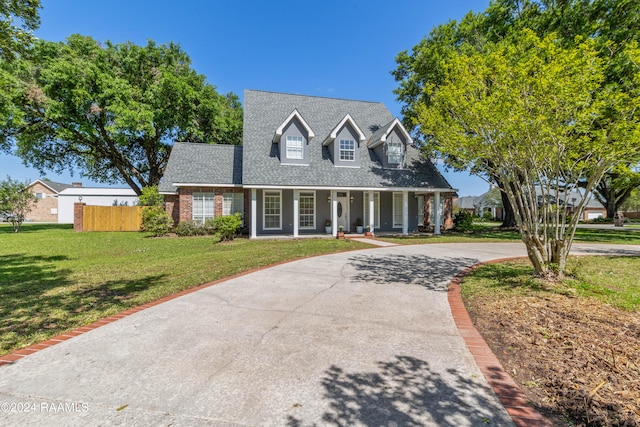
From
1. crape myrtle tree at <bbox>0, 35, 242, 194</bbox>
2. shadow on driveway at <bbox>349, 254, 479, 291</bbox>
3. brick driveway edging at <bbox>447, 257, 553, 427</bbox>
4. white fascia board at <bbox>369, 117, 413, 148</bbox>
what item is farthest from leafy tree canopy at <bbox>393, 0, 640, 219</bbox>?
crape myrtle tree at <bbox>0, 35, 242, 194</bbox>

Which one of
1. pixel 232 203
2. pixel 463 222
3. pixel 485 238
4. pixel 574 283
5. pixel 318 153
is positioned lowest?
pixel 574 283

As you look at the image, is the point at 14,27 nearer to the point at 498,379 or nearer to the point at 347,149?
the point at 498,379

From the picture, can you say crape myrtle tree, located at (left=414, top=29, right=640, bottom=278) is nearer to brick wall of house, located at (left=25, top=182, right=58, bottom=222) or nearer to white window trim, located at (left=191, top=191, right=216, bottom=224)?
white window trim, located at (left=191, top=191, right=216, bottom=224)

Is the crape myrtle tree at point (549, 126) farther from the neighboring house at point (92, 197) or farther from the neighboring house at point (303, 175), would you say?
the neighboring house at point (92, 197)

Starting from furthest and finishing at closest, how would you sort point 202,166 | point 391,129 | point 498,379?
point 202,166 → point 391,129 → point 498,379

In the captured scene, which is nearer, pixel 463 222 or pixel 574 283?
pixel 574 283

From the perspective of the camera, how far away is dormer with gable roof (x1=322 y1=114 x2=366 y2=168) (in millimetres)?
17641

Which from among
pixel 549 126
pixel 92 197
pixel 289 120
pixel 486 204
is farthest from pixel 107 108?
pixel 486 204

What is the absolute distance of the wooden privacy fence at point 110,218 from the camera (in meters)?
→ 21.7

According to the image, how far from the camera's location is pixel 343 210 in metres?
18.5

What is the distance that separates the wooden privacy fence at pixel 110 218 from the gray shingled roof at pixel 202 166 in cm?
577

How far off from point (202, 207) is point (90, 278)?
1147 centimetres

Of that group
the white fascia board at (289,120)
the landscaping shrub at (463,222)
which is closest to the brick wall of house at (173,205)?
the white fascia board at (289,120)

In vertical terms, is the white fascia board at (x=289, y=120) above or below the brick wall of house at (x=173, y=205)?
above
